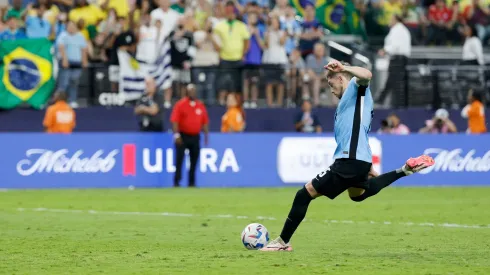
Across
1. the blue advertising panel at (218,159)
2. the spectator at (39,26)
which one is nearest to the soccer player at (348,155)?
the blue advertising panel at (218,159)

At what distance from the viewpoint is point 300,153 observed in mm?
26328

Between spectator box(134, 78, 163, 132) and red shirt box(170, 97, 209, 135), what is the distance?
0.87m

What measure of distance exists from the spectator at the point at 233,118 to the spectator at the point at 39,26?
4.45 metres

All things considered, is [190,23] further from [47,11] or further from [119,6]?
[47,11]

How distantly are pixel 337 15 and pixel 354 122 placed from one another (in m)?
18.9

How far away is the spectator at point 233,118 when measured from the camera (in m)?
27.1

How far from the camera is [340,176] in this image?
454 inches

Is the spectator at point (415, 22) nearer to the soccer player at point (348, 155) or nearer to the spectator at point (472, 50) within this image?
the spectator at point (472, 50)

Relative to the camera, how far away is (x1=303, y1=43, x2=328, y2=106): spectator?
27625 mm

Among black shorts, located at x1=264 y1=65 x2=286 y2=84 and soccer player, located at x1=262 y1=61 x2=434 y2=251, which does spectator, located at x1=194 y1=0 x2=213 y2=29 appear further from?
soccer player, located at x1=262 y1=61 x2=434 y2=251

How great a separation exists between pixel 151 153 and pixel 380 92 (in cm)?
659

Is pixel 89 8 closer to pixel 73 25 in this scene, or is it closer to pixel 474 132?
pixel 73 25

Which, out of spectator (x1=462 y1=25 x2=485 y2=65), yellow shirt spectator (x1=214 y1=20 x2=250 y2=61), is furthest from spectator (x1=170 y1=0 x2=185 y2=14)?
spectator (x1=462 y1=25 x2=485 y2=65)

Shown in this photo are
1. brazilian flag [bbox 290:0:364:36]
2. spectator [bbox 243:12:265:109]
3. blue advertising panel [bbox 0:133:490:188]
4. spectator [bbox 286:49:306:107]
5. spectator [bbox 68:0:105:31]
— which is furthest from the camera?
brazilian flag [bbox 290:0:364:36]
